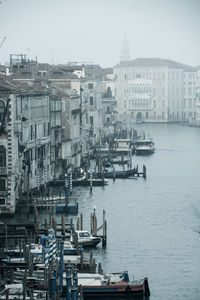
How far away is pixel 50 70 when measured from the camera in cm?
8531

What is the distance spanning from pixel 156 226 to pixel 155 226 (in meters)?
0.05

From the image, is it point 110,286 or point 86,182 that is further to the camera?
point 86,182

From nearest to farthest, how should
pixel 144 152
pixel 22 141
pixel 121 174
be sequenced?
pixel 22 141
pixel 121 174
pixel 144 152

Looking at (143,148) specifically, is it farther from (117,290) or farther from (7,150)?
(117,290)

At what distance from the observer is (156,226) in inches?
2077

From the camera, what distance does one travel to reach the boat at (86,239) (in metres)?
44.9

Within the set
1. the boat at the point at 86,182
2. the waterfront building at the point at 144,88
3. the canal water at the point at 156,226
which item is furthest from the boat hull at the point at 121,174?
the waterfront building at the point at 144,88

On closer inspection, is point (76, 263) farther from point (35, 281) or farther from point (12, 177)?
point (12, 177)

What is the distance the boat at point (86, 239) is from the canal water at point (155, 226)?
0.35 meters

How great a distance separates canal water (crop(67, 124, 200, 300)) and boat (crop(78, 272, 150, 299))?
27.0 inches

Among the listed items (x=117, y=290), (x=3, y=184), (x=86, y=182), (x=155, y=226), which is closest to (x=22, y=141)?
(x=3, y=184)

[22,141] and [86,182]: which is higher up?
[22,141]

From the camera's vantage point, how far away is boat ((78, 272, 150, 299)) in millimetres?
36531

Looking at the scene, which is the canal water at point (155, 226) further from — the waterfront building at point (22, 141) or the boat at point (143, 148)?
the boat at point (143, 148)
